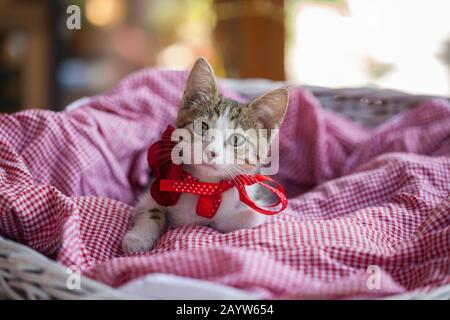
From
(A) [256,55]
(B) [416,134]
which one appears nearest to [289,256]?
(B) [416,134]

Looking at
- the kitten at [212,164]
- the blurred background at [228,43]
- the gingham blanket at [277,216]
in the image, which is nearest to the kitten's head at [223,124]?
the kitten at [212,164]

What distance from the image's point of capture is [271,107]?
1.19m

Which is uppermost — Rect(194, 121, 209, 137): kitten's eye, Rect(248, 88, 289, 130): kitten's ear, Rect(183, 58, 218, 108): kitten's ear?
Rect(183, 58, 218, 108): kitten's ear

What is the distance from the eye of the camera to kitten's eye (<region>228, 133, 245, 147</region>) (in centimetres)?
114

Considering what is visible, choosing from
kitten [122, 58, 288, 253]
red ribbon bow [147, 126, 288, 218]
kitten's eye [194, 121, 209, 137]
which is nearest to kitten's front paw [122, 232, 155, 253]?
kitten [122, 58, 288, 253]

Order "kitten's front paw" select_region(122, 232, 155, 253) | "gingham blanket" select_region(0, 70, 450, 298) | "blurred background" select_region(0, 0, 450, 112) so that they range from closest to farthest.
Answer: "gingham blanket" select_region(0, 70, 450, 298) < "kitten's front paw" select_region(122, 232, 155, 253) < "blurred background" select_region(0, 0, 450, 112)

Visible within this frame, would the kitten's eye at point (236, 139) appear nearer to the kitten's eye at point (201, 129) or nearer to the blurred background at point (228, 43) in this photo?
the kitten's eye at point (201, 129)

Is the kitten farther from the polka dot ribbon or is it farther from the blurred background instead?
the blurred background

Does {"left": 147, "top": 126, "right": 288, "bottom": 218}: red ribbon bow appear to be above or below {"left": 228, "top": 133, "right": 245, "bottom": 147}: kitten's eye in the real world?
below

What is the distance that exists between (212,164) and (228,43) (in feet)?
8.26

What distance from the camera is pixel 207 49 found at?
395 centimetres

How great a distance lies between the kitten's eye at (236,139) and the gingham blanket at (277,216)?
197 millimetres

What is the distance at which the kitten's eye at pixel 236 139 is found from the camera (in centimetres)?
114
